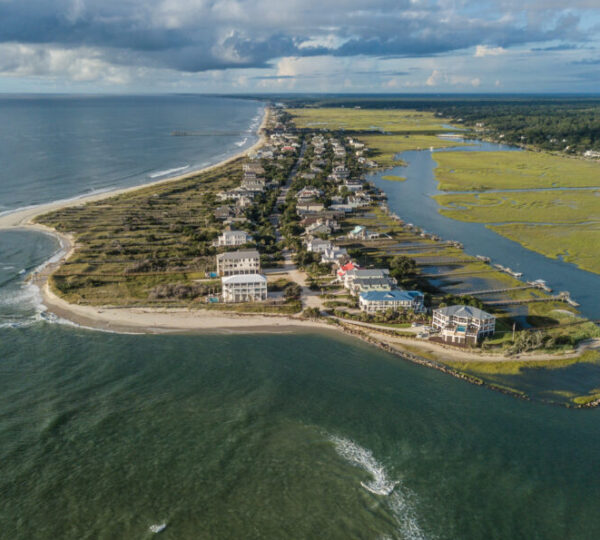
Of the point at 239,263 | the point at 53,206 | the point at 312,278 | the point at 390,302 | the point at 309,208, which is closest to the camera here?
the point at 390,302

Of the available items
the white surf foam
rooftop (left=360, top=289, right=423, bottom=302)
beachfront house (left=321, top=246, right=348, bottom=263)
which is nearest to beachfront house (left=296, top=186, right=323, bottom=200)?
beachfront house (left=321, top=246, right=348, bottom=263)

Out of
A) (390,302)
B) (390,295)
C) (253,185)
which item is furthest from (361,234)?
(253,185)

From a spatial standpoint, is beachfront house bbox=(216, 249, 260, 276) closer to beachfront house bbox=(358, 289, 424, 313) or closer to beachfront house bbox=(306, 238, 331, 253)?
beachfront house bbox=(306, 238, 331, 253)

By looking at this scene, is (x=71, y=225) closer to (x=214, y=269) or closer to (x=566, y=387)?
(x=214, y=269)

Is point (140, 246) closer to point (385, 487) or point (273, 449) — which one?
point (273, 449)

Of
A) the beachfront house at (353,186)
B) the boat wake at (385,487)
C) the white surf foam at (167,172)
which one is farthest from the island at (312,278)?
the white surf foam at (167,172)
